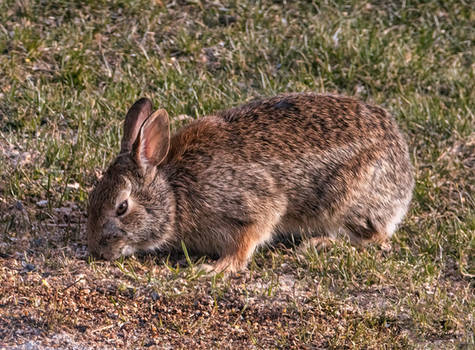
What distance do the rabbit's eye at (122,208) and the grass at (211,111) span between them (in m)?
0.38

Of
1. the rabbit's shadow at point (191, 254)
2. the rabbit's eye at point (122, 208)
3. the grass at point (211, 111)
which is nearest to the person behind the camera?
the grass at point (211, 111)

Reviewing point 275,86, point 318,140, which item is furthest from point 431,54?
point 318,140

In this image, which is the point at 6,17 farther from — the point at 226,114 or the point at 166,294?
the point at 166,294

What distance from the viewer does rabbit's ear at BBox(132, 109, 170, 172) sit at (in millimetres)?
6449

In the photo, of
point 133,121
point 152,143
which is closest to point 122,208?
point 152,143

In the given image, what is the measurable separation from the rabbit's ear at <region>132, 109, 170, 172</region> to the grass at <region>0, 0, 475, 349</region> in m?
0.74

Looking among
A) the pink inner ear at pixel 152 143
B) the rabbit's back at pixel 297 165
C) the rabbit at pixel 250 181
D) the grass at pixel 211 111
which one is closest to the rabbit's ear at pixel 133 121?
the rabbit at pixel 250 181

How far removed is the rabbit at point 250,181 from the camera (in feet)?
21.3

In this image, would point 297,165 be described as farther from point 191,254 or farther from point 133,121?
point 133,121

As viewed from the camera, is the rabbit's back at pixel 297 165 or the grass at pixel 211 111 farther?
the rabbit's back at pixel 297 165

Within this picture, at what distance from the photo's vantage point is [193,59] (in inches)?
363

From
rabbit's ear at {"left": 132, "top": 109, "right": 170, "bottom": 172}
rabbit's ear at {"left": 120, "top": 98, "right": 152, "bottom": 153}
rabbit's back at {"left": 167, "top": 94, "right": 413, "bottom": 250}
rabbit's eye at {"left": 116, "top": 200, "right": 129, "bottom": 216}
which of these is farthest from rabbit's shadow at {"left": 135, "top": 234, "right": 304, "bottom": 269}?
rabbit's ear at {"left": 120, "top": 98, "right": 152, "bottom": 153}

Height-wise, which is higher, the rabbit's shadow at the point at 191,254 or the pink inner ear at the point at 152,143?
the pink inner ear at the point at 152,143

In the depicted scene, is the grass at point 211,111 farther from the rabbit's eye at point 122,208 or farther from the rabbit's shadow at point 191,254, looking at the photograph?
the rabbit's eye at point 122,208
